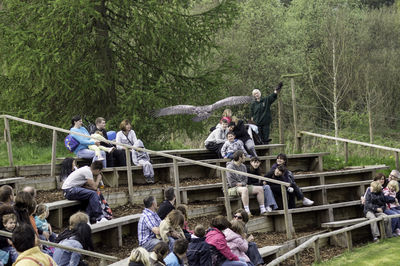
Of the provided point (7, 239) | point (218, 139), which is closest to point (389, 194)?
point (218, 139)

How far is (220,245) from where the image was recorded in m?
8.79

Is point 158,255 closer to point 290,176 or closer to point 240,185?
point 240,185

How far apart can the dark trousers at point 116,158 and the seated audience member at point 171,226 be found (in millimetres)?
3971

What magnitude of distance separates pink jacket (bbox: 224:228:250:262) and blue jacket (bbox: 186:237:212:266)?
0.73 meters

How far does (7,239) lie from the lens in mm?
7371

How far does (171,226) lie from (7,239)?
7.25ft

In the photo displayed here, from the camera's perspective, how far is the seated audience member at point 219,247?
8.79 m

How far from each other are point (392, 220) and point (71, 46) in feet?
28.3

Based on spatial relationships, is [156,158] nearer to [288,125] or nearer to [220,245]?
[220,245]

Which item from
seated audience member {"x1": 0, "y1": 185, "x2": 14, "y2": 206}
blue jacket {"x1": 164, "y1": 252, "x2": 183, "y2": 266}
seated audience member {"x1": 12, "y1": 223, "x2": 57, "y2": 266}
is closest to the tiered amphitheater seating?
seated audience member {"x1": 0, "y1": 185, "x2": 14, "y2": 206}

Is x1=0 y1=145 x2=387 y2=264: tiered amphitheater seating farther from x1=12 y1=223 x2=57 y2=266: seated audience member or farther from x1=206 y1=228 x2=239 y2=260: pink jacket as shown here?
x1=12 y1=223 x2=57 y2=266: seated audience member

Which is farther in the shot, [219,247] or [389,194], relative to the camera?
[389,194]

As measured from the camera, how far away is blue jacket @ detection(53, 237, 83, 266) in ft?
25.3

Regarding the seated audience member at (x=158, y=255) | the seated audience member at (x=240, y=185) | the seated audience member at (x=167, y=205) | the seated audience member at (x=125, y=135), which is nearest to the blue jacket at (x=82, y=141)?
the seated audience member at (x=125, y=135)
